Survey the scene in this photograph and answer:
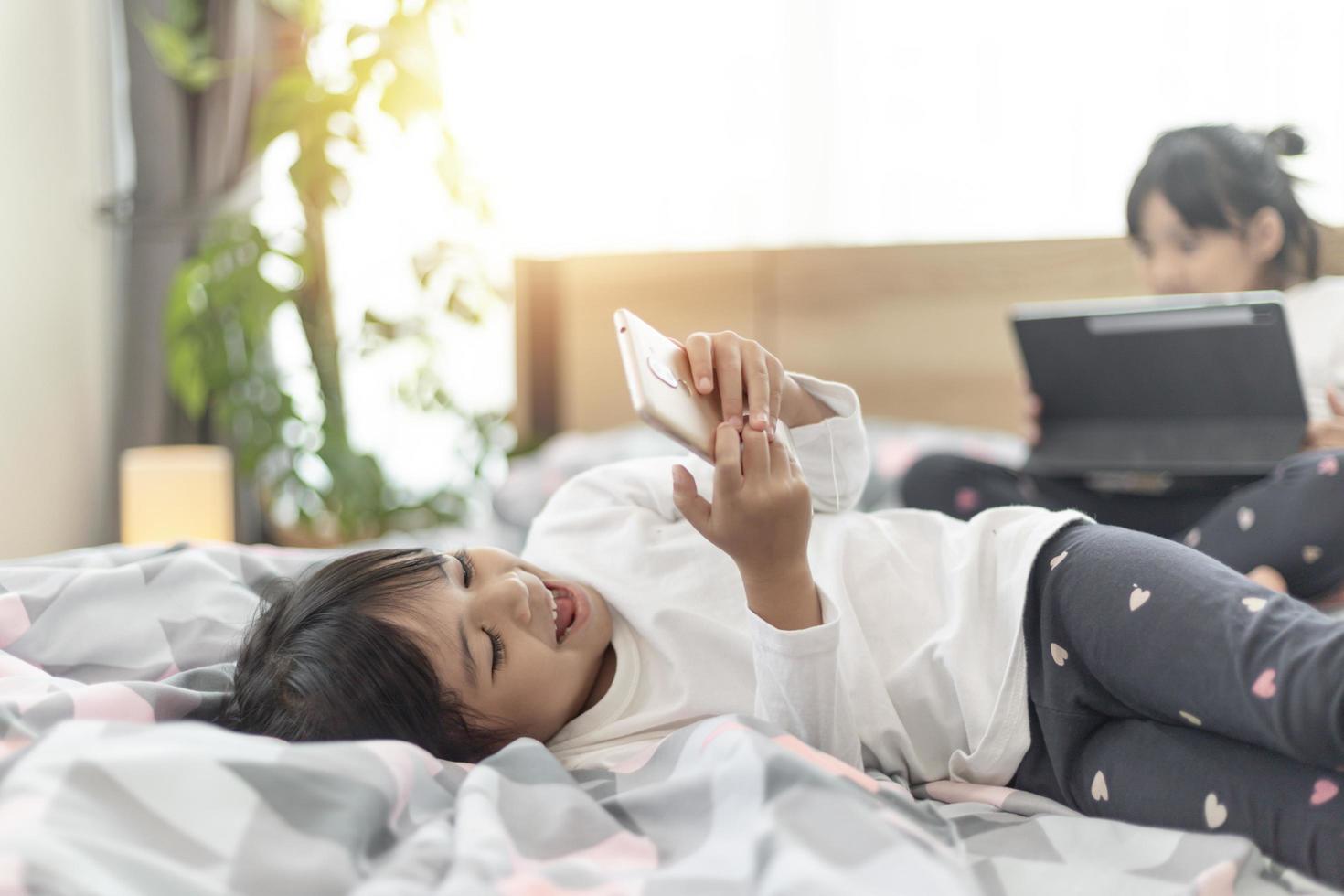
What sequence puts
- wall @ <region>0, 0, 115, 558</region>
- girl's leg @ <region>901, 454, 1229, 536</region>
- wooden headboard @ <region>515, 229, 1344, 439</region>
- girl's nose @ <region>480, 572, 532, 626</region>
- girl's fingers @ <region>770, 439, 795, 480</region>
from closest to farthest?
girl's fingers @ <region>770, 439, 795, 480</region>, girl's nose @ <region>480, 572, 532, 626</region>, girl's leg @ <region>901, 454, 1229, 536</region>, wooden headboard @ <region>515, 229, 1344, 439</region>, wall @ <region>0, 0, 115, 558</region>

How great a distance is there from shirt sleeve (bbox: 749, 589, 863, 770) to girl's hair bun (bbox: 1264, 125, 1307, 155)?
3.47 ft

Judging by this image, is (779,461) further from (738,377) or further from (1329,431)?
(1329,431)

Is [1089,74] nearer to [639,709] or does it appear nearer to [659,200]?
[659,200]

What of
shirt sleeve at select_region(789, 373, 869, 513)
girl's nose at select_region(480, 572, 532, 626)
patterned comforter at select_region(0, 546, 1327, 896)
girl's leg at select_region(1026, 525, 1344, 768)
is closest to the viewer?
patterned comforter at select_region(0, 546, 1327, 896)

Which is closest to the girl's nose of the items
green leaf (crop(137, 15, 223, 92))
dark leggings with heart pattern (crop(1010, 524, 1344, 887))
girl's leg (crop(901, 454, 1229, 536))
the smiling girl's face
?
the smiling girl's face

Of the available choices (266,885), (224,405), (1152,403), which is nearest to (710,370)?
(266,885)

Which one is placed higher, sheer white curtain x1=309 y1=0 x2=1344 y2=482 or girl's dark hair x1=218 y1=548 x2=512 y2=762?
sheer white curtain x1=309 y1=0 x2=1344 y2=482

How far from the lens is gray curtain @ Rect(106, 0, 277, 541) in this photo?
243cm

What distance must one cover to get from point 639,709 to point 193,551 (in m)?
0.49

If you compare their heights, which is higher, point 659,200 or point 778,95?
point 778,95

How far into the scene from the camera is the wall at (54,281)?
224 cm

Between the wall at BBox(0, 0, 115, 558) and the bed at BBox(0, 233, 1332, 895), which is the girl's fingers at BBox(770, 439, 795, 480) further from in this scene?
the wall at BBox(0, 0, 115, 558)

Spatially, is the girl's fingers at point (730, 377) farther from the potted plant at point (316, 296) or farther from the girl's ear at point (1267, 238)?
the potted plant at point (316, 296)

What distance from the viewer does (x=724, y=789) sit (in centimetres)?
65
